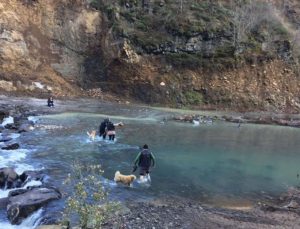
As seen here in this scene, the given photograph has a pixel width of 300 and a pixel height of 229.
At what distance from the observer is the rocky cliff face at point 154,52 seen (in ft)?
155

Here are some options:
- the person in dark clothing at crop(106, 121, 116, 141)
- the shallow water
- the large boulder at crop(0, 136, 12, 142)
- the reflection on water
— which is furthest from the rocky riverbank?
the person in dark clothing at crop(106, 121, 116, 141)

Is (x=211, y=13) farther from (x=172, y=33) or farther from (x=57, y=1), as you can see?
(x=57, y=1)

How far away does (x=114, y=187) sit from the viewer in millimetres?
17281

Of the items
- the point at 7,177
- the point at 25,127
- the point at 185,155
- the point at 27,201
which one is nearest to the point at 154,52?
the point at 25,127

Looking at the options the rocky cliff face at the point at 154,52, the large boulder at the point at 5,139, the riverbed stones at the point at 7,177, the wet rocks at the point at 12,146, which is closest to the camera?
the riverbed stones at the point at 7,177

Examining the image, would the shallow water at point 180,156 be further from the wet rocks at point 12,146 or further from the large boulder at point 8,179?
the large boulder at point 8,179

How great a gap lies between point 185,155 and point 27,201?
12227mm

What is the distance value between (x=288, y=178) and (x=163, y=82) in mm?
27589

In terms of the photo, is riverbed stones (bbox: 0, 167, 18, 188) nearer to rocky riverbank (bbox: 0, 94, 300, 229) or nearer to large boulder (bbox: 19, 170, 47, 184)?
large boulder (bbox: 19, 170, 47, 184)

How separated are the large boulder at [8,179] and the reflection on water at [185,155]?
1.66 metres

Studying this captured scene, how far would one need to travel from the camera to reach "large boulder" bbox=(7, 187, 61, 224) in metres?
13.5

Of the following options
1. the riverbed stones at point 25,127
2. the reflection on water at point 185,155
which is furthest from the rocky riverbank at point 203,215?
the riverbed stones at point 25,127

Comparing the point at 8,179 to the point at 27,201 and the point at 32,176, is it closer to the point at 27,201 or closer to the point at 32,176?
the point at 32,176

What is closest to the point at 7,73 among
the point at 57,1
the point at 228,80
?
the point at 57,1
